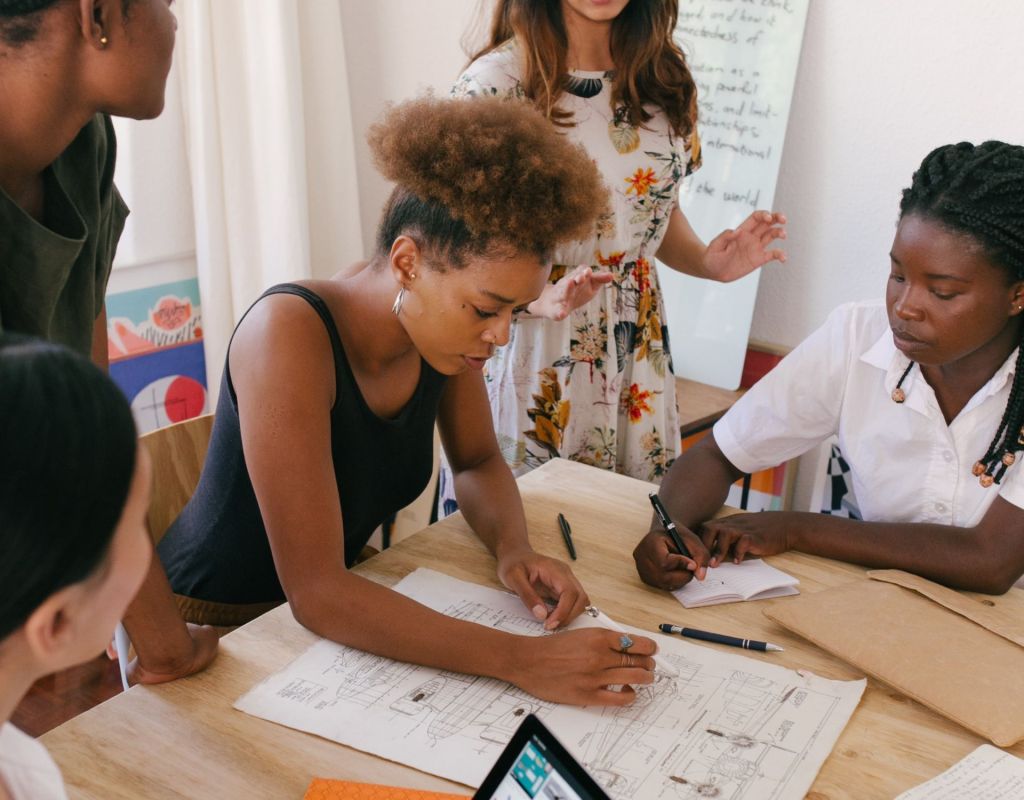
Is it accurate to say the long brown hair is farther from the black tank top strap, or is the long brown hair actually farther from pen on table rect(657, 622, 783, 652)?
pen on table rect(657, 622, 783, 652)

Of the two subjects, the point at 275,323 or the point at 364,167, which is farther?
the point at 364,167

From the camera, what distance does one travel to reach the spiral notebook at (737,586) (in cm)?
137

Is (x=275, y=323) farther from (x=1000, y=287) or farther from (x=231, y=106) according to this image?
(x=231, y=106)

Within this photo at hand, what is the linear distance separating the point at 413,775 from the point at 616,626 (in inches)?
14.1

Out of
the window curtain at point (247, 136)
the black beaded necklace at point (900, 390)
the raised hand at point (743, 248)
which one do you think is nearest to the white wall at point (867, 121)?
the raised hand at point (743, 248)

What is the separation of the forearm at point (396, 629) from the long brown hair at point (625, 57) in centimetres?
105

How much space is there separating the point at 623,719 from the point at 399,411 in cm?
59

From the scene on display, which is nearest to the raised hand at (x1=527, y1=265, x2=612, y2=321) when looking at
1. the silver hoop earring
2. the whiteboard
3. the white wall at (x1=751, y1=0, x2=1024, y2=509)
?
the silver hoop earring

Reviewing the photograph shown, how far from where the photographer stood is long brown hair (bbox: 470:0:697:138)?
1.93 m

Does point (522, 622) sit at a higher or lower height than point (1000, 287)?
lower

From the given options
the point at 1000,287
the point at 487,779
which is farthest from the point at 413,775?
the point at 1000,287

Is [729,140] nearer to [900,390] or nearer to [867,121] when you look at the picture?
[867,121]

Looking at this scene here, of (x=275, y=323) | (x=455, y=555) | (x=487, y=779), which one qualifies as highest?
(x=275, y=323)

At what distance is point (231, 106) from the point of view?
276 centimetres
